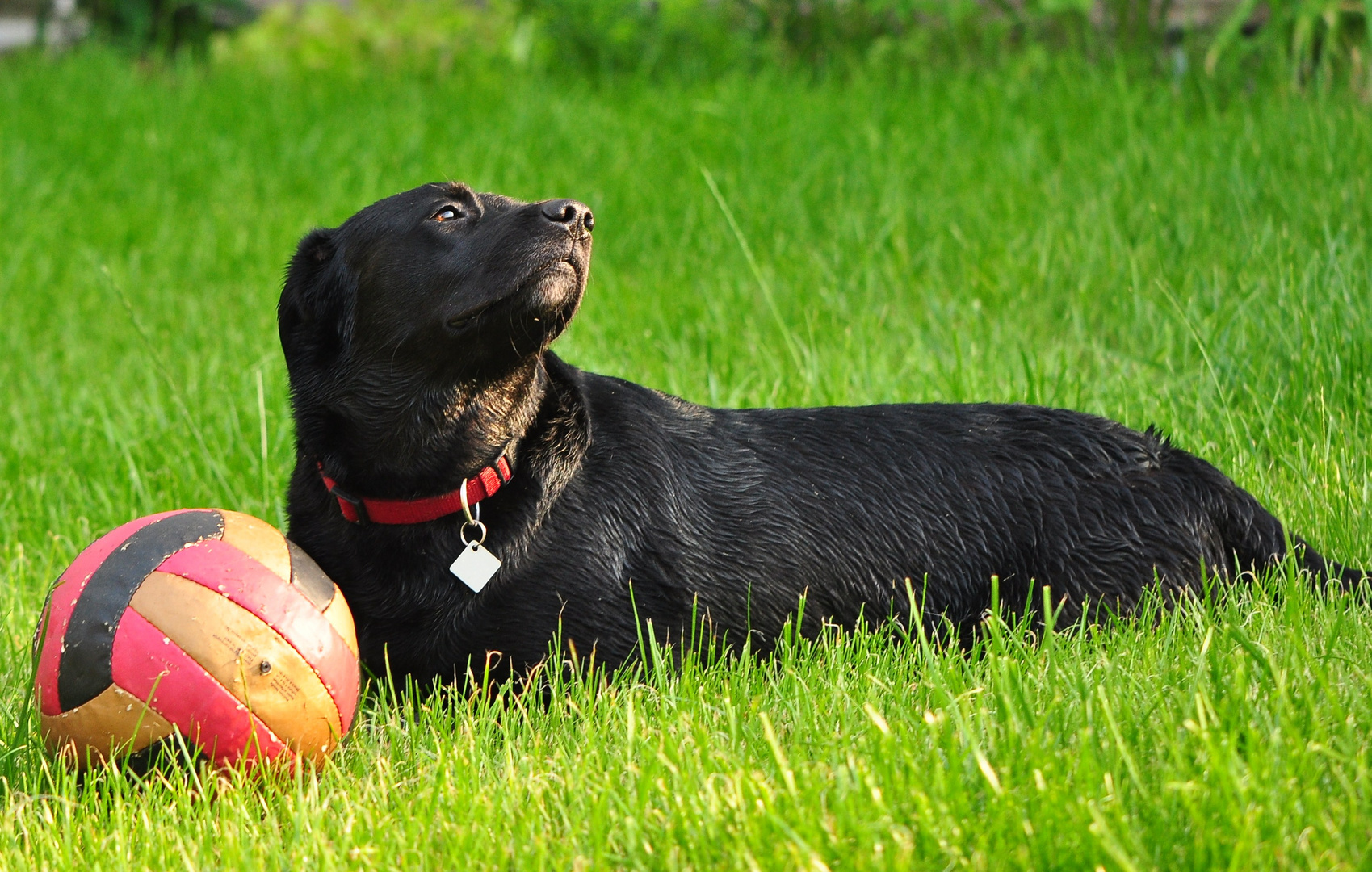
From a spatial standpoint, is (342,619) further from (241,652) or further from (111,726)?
Result: (111,726)

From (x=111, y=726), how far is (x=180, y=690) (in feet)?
0.54

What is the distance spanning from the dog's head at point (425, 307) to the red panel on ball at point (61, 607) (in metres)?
0.57

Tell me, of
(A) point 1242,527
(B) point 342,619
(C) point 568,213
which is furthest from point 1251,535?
(B) point 342,619

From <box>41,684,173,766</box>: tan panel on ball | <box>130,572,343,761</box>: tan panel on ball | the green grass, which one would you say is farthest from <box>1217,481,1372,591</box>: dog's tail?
<box>41,684,173,766</box>: tan panel on ball

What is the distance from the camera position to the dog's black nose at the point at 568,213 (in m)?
3.05

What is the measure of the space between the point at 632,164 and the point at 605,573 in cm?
461

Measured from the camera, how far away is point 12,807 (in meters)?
2.62

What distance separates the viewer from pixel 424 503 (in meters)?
3.11

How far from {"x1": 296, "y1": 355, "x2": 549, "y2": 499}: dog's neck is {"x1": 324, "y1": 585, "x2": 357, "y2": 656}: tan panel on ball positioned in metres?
0.34

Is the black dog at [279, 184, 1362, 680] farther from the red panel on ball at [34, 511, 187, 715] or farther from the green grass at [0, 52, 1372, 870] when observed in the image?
the red panel on ball at [34, 511, 187, 715]

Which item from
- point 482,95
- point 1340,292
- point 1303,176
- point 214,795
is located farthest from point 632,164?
point 214,795

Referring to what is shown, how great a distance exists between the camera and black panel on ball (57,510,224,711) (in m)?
2.62

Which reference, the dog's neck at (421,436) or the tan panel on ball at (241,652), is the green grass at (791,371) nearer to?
the tan panel on ball at (241,652)

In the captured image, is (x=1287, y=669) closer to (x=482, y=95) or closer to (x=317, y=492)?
(x=317, y=492)
